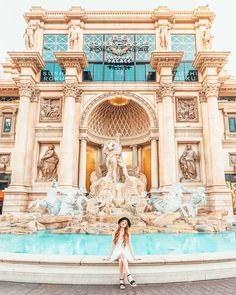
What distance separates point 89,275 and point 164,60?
1950cm

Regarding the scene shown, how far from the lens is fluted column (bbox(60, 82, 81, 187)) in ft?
61.1

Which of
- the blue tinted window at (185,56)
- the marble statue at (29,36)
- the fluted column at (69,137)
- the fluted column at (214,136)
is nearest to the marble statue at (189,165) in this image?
the fluted column at (214,136)

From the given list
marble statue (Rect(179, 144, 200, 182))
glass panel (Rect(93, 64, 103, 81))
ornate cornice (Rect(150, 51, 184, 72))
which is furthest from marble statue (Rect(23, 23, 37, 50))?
marble statue (Rect(179, 144, 200, 182))

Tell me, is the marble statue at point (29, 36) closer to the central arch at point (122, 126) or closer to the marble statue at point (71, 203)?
the central arch at point (122, 126)

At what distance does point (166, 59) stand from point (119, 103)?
5.57 metres

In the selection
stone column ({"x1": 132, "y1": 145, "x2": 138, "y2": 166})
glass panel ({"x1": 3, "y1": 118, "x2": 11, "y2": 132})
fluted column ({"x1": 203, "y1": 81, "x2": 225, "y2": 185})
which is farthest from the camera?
glass panel ({"x1": 3, "y1": 118, "x2": 11, "y2": 132})

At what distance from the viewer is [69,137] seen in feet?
63.5

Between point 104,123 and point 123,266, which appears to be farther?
point 104,123

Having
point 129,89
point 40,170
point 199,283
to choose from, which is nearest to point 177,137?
point 129,89

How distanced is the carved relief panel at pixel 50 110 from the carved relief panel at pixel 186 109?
1069 centimetres

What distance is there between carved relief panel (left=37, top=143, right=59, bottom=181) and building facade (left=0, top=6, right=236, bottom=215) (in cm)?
8

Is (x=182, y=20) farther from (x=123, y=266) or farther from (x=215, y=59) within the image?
(x=123, y=266)

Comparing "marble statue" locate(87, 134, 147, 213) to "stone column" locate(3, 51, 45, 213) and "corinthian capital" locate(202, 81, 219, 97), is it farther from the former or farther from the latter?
"corinthian capital" locate(202, 81, 219, 97)

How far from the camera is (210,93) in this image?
791 inches
